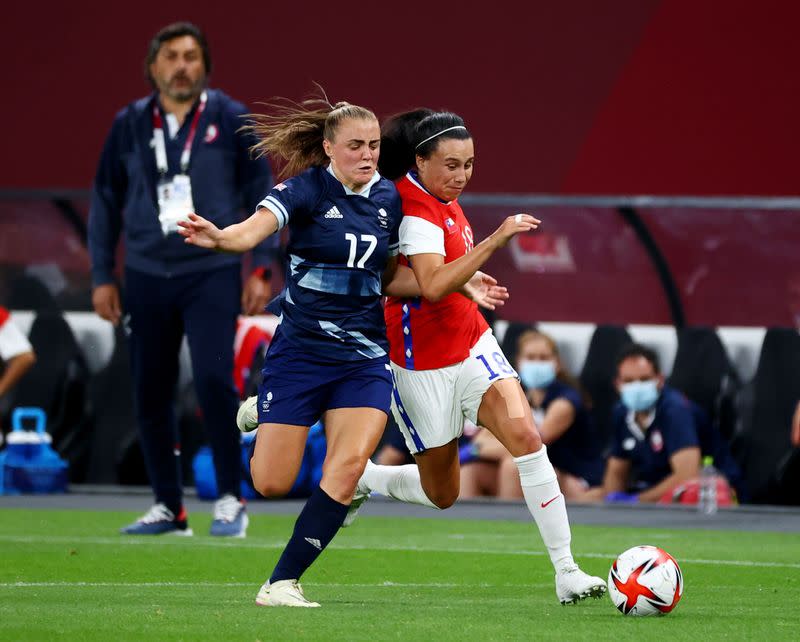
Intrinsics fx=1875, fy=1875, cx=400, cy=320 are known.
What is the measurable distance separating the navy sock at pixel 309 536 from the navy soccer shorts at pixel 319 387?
15.6 inches

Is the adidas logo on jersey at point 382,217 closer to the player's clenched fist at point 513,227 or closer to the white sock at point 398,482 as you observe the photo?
the player's clenched fist at point 513,227

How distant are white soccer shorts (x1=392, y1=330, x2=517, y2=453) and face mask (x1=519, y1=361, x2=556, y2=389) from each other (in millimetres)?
5059

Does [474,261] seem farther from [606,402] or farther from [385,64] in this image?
[385,64]

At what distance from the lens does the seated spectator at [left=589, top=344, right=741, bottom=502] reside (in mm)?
12031

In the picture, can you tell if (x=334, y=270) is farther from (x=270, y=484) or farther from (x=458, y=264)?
(x=270, y=484)

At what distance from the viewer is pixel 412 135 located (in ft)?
23.9

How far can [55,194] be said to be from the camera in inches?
538

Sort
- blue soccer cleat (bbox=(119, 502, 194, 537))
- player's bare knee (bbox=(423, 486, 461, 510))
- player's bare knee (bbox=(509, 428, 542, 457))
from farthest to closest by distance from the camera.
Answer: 1. blue soccer cleat (bbox=(119, 502, 194, 537))
2. player's bare knee (bbox=(423, 486, 461, 510))
3. player's bare knee (bbox=(509, 428, 542, 457))

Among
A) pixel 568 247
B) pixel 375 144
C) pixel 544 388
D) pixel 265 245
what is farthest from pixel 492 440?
pixel 375 144

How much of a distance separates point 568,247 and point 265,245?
14.3ft

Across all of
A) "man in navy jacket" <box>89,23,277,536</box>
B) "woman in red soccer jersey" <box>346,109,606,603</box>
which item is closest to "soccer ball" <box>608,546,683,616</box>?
"woman in red soccer jersey" <box>346,109,606,603</box>

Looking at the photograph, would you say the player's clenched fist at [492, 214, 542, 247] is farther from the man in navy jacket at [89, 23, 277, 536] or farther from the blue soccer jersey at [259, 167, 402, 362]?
the man in navy jacket at [89, 23, 277, 536]

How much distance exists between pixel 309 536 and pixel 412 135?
67.1 inches

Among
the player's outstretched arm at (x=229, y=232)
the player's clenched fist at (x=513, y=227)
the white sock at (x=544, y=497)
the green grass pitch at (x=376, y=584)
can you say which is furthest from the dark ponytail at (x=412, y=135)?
the green grass pitch at (x=376, y=584)
